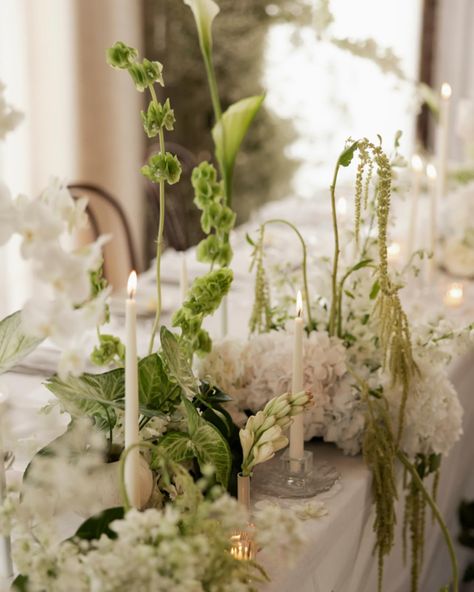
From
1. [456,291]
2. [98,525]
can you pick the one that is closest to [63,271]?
[98,525]

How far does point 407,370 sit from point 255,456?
27cm

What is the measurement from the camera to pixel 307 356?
4.09 feet

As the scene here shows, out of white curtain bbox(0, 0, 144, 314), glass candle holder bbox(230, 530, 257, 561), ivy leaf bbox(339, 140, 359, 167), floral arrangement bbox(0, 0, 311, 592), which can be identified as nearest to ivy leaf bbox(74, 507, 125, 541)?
floral arrangement bbox(0, 0, 311, 592)

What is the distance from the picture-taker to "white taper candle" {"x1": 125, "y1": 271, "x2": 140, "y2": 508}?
0.92m

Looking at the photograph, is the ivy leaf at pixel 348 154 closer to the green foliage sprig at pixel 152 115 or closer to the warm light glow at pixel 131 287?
the green foliage sprig at pixel 152 115

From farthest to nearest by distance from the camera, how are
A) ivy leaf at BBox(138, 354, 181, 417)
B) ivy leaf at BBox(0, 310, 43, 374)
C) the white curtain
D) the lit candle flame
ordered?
the white curtain < the lit candle flame < ivy leaf at BBox(138, 354, 181, 417) < ivy leaf at BBox(0, 310, 43, 374)

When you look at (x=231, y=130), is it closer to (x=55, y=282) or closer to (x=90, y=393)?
(x=90, y=393)

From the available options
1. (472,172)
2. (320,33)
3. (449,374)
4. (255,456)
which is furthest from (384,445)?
(472,172)

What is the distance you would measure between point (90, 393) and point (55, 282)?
269mm

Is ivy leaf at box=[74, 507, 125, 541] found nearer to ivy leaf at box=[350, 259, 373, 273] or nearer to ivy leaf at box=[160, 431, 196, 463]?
ivy leaf at box=[160, 431, 196, 463]

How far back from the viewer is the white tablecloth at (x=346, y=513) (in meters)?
1.08

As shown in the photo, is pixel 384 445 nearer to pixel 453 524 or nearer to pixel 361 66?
pixel 453 524

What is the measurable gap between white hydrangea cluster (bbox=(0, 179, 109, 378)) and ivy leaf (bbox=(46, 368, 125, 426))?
0.23 m

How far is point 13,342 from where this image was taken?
1019mm
